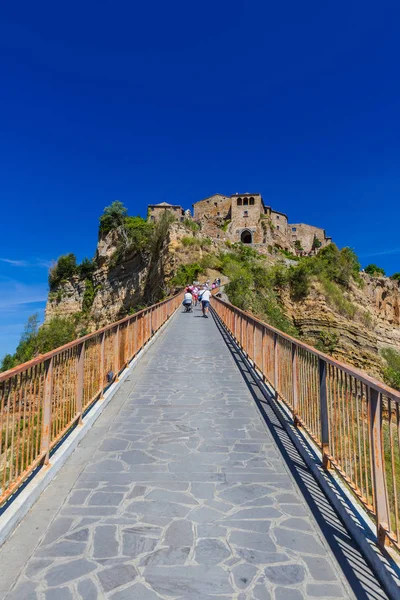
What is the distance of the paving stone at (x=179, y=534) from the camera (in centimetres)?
312

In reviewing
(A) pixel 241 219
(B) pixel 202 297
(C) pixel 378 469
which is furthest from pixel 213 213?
(C) pixel 378 469

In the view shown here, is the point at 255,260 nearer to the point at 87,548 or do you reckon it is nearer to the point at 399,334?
the point at 399,334

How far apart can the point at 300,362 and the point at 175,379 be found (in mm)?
4165

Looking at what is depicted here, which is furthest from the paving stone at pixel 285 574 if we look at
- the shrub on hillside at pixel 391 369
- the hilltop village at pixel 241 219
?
the hilltop village at pixel 241 219

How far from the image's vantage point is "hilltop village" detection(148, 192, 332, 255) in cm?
7038

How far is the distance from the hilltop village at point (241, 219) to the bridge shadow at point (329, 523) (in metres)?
57.8

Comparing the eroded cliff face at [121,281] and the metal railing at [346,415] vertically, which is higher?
the eroded cliff face at [121,281]

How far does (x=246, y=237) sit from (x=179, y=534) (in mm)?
70018

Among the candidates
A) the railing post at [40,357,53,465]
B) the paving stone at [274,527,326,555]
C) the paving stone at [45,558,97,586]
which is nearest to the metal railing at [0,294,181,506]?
the railing post at [40,357,53,465]

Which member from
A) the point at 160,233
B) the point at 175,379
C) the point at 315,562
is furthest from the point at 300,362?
the point at 160,233

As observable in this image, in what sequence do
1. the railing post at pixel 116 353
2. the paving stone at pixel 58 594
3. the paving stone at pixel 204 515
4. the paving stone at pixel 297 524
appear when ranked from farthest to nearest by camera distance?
the railing post at pixel 116 353 → the paving stone at pixel 204 515 → the paving stone at pixel 297 524 → the paving stone at pixel 58 594

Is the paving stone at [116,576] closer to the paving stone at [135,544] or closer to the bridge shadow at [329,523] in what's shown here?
the paving stone at [135,544]

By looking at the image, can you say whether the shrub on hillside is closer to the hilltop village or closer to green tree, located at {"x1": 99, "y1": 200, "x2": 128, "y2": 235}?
the hilltop village

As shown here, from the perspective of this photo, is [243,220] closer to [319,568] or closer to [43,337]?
[43,337]
